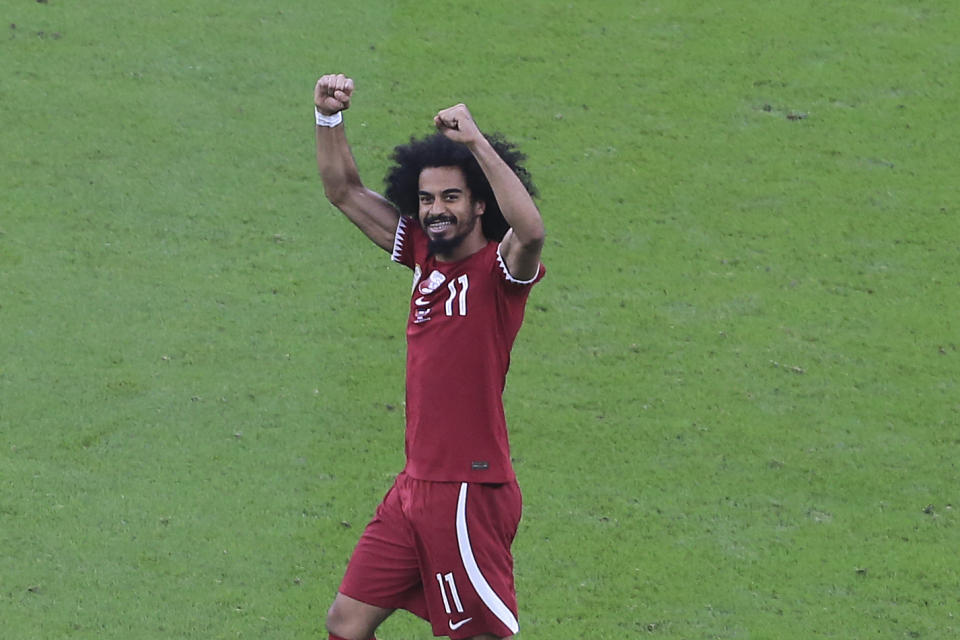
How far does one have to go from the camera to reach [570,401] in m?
7.68

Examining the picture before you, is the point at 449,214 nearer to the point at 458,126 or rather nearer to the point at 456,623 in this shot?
the point at 458,126

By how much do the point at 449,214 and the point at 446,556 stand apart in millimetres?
1144

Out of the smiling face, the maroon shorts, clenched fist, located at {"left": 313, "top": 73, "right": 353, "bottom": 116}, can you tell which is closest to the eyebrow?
the smiling face

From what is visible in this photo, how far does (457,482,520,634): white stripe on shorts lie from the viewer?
5.14 m

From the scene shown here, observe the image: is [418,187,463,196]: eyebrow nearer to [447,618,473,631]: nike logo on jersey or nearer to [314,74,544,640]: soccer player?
[314,74,544,640]: soccer player

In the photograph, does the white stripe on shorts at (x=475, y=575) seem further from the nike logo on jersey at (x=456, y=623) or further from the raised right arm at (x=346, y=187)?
the raised right arm at (x=346, y=187)

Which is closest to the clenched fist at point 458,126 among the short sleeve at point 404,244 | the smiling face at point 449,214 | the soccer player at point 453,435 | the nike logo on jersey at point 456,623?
the soccer player at point 453,435

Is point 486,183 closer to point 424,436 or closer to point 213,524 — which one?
point 424,436

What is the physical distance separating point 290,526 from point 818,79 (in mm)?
5286

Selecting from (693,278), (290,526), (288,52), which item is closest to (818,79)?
(693,278)

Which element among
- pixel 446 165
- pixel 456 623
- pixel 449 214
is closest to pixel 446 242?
pixel 449 214

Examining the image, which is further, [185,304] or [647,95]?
[647,95]

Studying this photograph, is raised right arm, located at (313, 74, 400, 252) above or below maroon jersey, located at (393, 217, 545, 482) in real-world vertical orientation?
above

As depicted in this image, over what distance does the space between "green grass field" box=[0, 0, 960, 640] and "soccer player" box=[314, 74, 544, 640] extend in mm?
909
